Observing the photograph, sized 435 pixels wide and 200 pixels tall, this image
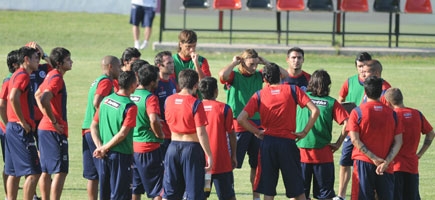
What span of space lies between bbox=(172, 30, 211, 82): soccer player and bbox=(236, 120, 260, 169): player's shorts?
941mm

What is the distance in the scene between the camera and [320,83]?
12.2 meters

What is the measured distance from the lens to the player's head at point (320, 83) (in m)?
12.2

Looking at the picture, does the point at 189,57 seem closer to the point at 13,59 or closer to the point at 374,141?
Result: the point at 13,59

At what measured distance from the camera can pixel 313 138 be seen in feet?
A: 40.9

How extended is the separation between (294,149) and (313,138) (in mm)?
625

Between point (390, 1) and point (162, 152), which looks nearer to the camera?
point (162, 152)

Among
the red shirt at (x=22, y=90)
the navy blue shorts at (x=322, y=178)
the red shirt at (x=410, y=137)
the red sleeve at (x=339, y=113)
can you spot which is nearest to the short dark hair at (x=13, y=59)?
the red shirt at (x=22, y=90)

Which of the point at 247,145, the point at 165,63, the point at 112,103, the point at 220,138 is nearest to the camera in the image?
the point at 112,103

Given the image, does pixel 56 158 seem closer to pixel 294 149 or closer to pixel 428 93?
pixel 294 149

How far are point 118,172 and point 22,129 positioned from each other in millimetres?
1633

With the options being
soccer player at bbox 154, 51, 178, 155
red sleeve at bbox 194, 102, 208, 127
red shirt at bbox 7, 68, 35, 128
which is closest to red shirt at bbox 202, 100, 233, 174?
red sleeve at bbox 194, 102, 208, 127

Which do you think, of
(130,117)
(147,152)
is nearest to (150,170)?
(147,152)

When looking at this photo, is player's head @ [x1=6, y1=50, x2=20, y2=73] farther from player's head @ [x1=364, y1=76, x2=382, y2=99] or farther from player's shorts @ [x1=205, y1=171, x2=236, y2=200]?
player's head @ [x1=364, y1=76, x2=382, y2=99]

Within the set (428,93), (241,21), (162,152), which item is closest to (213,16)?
(241,21)
